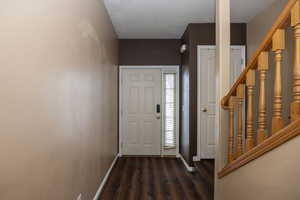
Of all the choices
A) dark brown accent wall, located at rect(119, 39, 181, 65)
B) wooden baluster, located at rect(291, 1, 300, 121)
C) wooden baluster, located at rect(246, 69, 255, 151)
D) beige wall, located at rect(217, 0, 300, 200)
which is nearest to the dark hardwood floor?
beige wall, located at rect(217, 0, 300, 200)

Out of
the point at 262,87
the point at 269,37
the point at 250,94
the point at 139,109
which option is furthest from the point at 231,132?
the point at 139,109

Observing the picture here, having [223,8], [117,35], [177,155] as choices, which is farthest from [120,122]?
[223,8]

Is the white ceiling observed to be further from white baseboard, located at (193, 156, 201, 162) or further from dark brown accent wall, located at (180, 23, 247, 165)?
white baseboard, located at (193, 156, 201, 162)

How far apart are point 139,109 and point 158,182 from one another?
191 cm

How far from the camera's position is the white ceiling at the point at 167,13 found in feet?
10.3

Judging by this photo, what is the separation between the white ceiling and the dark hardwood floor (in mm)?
2490

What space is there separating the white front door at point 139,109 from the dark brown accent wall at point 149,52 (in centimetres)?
22

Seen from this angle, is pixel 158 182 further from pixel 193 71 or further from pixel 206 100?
pixel 193 71

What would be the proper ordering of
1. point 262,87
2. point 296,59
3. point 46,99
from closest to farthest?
point 296,59 → point 46,99 → point 262,87

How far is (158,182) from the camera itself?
3.23 meters

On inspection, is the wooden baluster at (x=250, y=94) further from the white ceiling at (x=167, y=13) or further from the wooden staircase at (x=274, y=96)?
the white ceiling at (x=167, y=13)

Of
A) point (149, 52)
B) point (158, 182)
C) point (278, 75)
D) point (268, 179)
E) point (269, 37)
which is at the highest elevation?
point (149, 52)

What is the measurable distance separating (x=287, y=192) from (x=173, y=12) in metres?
2.95

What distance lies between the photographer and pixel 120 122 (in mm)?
4781
